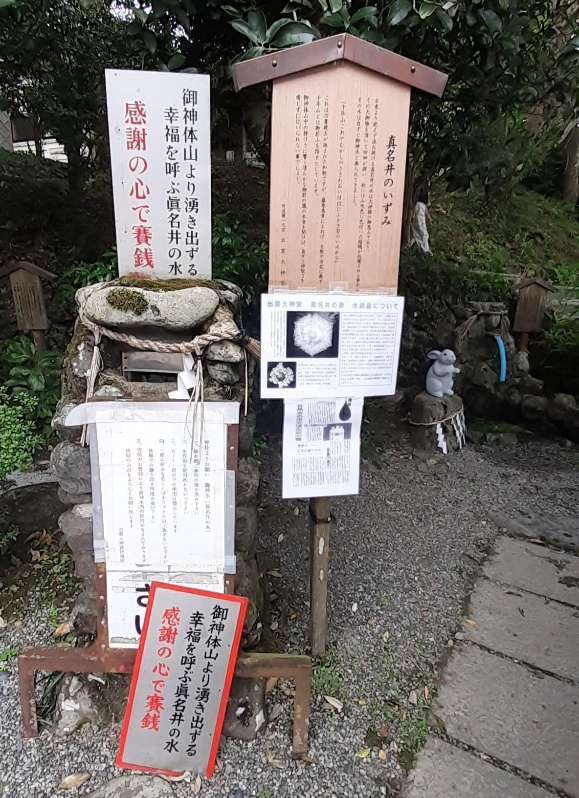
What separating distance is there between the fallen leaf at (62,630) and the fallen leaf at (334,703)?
1586 millimetres

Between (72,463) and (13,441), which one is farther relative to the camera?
(13,441)

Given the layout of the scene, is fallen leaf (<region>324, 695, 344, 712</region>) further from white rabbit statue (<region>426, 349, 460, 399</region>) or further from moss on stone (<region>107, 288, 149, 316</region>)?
white rabbit statue (<region>426, 349, 460, 399</region>)

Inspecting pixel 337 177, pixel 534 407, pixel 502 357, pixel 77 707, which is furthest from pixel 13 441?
pixel 534 407

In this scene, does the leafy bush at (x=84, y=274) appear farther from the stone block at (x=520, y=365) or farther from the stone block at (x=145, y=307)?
the stone block at (x=520, y=365)

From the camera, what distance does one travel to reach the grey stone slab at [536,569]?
11.6ft

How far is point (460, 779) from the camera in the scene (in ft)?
7.36

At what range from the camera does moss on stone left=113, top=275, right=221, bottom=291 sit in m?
2.23

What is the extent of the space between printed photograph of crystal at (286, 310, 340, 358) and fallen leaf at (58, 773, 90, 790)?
212cm

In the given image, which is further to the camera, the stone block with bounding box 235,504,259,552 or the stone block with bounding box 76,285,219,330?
the stone block with bounding box 235,504,259,552

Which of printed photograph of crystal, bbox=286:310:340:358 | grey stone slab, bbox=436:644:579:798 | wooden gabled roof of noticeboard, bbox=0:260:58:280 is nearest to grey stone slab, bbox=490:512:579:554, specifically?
grey stone slab, bbox=436:644:579:798

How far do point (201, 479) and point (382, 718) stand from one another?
1603 mm

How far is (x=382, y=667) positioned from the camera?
2799mm

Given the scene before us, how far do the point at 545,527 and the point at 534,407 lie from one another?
8.14 feet

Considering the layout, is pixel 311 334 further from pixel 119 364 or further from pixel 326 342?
pixel 119 364
